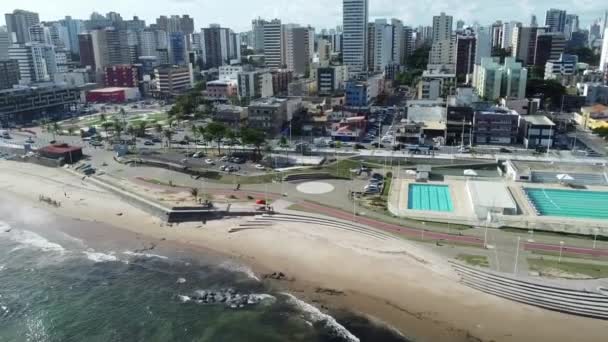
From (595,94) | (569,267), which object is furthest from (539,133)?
(595,94)

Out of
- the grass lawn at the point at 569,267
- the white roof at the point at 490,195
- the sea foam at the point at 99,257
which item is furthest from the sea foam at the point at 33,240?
the white roof at the point at 490,195

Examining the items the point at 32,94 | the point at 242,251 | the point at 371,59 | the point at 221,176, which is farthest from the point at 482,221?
the point at 371,59

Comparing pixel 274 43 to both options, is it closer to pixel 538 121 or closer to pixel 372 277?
pixel 538 121

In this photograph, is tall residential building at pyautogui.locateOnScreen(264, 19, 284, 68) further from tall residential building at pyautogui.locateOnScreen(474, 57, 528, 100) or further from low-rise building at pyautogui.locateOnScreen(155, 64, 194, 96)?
tall residential building at pyautogui.locateOnScreen(474, 57, 528, 100)

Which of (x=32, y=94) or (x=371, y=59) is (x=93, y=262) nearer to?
(x=32, y=94)

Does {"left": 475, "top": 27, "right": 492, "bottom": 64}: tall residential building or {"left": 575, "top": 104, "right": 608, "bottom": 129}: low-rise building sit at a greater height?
{"left": 475, "top": 27, "right": 492, "bottom": 64}: tall residential building

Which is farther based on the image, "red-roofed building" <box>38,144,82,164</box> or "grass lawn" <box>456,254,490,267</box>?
"red-roofed building" <box>38,144,82,164</box>

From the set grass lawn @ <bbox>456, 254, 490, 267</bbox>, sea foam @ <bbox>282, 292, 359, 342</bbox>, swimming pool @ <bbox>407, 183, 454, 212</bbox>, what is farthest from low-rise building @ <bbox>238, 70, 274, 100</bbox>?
sea foam @ <bbox>282, 292, 359, 342</bbox>

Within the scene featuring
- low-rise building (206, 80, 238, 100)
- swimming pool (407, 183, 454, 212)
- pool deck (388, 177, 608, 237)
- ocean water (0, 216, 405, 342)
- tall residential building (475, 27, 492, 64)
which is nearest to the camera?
ocean water (0, 216, 405, 342)
